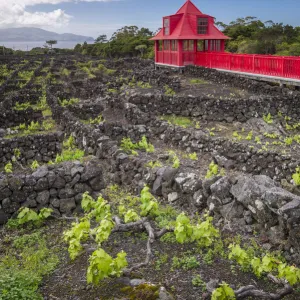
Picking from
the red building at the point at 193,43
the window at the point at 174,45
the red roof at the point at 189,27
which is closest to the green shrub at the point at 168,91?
the red building at the point at 193,43

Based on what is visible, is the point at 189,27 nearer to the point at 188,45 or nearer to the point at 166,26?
the point at 188,45

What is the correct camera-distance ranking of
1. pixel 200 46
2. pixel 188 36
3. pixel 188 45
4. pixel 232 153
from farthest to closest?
pixel 200 46
pixel 188 45
pixel 188 36
pixel 232 153

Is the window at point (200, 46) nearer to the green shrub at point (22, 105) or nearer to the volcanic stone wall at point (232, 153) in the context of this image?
the green shrub at point (22, 105)

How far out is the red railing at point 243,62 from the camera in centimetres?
2403

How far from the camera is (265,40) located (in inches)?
1969

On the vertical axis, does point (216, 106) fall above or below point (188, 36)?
below

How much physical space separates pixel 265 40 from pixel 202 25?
16.7 meters

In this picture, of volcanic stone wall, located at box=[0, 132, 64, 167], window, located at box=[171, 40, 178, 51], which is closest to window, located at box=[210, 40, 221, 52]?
window, located at box=[171, 40, 178, 51]

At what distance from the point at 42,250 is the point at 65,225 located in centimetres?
136

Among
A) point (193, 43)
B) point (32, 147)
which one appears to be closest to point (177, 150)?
point (32, 147)

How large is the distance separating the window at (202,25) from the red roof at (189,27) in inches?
13.4

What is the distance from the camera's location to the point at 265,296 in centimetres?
562

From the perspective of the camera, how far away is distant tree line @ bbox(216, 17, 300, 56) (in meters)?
45.8

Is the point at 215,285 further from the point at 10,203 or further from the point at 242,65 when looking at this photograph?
the point at 242,65
